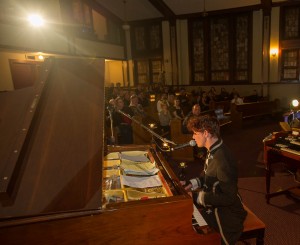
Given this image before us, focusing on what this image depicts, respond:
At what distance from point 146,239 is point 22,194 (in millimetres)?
841

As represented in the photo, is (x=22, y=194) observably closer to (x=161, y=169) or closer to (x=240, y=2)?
(x=161, y=169)

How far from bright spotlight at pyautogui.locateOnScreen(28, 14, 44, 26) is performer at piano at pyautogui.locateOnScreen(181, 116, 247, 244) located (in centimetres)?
861

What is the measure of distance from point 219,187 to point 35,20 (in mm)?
9232

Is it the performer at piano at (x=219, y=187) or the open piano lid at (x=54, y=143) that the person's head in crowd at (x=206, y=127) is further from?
the open piano lid at (x=54, y=143)

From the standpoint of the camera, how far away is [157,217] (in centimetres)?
166

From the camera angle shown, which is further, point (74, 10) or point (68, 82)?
point (74, 10)

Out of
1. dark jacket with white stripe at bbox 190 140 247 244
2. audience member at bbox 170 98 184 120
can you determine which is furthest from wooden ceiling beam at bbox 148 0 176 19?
dark jacket with white stripe at bbox 190 140 247 244

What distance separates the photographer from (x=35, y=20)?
9.01 m

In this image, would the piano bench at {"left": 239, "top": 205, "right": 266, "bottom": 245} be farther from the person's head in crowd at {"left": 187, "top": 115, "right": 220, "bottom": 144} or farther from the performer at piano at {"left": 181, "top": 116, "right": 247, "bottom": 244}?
the person's head in crowd at {"left": 187, "top": 115, "right": 220, "bottom": 144}

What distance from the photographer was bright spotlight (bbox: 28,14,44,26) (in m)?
8.87

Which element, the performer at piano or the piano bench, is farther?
the piano bench

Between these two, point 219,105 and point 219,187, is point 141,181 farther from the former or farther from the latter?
point 219,105

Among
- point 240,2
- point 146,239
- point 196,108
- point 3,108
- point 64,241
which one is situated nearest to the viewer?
point 64,241

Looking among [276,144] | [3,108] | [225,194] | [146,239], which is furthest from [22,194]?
[276,144]
